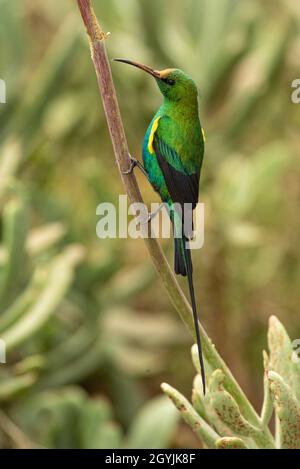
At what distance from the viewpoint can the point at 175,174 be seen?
17.6 inches

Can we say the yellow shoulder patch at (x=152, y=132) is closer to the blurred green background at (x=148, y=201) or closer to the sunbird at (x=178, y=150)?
the sunbird at (x=178, y=150)

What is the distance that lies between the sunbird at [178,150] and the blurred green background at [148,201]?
0.39 m

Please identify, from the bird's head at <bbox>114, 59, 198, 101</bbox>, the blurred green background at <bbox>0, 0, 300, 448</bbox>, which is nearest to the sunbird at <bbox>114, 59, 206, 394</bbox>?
the bird's head at <bbox>114, 59, 198, 101</bbox>

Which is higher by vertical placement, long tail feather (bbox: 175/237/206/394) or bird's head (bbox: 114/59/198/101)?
bird's head (bbox: 114/59/198/101)

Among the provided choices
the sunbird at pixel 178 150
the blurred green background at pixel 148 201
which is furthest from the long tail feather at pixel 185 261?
the blurred green background at pixel 148 201

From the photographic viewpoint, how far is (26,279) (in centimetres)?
92

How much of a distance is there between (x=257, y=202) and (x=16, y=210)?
1.65ft

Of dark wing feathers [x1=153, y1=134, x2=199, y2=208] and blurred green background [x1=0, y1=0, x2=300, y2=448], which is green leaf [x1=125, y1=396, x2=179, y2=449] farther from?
dark wing feathers [x1=153, y1=134, x2=199, y2=208]

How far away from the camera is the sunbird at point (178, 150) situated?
Result: 1.45ft

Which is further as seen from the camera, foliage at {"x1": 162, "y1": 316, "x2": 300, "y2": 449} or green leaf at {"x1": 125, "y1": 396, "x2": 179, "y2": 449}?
green leaf at {"x1": 125, "y1": 396, "x2": 179, "y2": 449}

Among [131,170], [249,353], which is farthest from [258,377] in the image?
[131,170]

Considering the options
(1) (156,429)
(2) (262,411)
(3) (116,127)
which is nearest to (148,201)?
(1) (156,429)

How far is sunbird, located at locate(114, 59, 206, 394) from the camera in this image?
0.44 metres

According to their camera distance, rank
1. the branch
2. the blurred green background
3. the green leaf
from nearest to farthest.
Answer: the branch, the green leaf, the blurred green background
